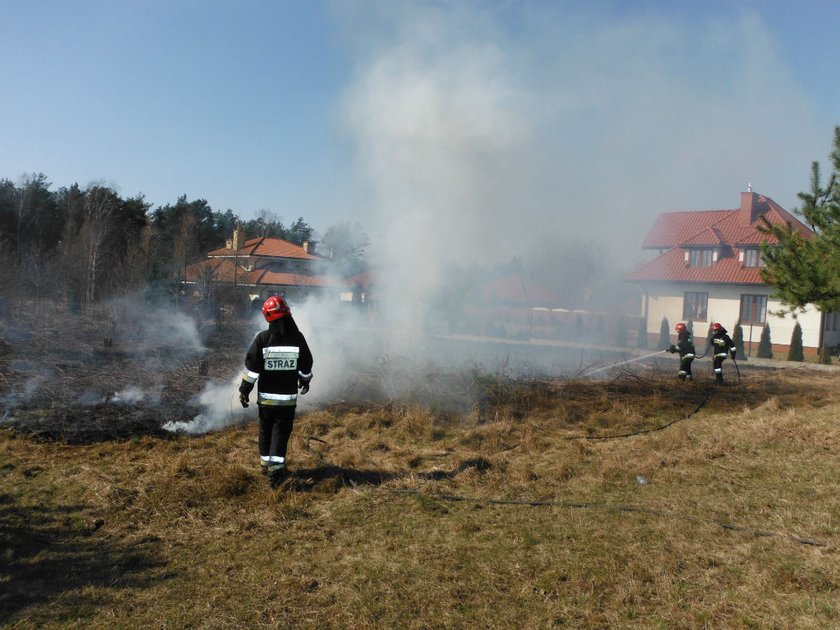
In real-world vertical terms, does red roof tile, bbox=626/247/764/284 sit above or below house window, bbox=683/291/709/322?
above

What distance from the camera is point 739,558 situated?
4.49 meters

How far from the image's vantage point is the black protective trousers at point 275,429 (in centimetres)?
643

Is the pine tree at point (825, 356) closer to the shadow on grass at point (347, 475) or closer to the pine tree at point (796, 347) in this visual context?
the pine tree at point (796, 347)

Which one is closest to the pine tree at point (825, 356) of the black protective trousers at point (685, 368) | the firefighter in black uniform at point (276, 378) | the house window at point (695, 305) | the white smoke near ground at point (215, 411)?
the house window at point (695, 305)

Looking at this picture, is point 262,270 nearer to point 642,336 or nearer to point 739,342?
point 642,336

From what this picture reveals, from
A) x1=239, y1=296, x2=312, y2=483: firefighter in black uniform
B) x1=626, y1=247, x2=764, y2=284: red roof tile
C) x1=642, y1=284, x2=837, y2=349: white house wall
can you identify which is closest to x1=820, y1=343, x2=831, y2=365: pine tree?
x1=642, y1=284, x2=837, y2=349: white house wall

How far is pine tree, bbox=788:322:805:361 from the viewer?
25.3 metres

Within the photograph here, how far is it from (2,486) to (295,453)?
3.00 meters

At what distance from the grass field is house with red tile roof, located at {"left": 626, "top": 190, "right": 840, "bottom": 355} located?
21.7 meters

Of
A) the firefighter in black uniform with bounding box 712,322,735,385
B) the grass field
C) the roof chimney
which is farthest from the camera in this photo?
the roof chimney

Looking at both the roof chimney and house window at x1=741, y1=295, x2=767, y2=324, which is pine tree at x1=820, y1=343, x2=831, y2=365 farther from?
the roof chimney

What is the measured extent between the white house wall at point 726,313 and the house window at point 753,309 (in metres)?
0.19

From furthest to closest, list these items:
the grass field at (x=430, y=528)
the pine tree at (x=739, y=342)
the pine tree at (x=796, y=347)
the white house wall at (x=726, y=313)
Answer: the white house wall at (x=726, y=313)
the pine tree at (x=739, y=342)
the pine tree at (x=796, y=347)
the grass field at (x=430, y=528)

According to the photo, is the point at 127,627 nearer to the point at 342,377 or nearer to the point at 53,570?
the point at 53,570
